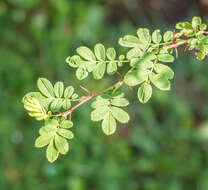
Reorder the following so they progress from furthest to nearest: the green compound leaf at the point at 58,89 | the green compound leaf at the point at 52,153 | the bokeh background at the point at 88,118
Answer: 1. the bokeh background at the point at 88,118
2. the green compound leaf at the point at 58,89
3. the green compound leaf at the point at 52,153

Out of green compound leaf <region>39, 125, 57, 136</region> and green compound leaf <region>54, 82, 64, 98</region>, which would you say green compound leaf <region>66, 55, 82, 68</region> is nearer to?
green compound leaf <region>54, 82, 64, 98</region>

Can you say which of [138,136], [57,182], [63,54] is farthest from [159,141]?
[63,54]

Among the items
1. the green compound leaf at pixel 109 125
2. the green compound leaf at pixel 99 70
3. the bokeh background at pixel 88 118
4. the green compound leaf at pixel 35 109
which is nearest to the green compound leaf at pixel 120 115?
the green compound leaf at pixel 109 125

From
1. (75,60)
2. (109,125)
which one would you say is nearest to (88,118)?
(75,60)

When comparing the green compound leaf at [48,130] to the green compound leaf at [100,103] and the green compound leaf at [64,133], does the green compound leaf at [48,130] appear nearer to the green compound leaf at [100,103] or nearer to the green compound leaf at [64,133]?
the green compound leaf at [64,133]

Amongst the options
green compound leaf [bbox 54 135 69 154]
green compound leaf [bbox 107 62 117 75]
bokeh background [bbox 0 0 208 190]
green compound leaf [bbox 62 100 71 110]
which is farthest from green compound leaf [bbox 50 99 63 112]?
bokeh background [bbox 0 0 208 190]
